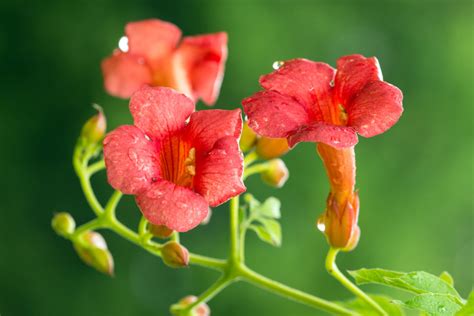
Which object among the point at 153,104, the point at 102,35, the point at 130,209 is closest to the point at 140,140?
the point at 153,104

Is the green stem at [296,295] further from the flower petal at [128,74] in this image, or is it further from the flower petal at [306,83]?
the flower petal at [128,74]

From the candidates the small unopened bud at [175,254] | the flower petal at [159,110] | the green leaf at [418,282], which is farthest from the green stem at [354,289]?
the flower petal at [159,110]

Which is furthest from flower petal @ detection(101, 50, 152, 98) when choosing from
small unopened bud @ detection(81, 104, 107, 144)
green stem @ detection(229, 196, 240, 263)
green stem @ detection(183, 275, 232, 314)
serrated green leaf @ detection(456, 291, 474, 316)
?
serrated green leaf @ detection(456, 291, 474, 316)

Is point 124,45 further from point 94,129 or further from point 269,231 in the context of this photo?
point 269,231

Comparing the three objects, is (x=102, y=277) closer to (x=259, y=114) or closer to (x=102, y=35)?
(x=102, y=35)

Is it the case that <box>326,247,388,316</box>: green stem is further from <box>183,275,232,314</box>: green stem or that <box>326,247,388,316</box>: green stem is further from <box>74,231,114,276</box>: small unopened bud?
<box>74,231,114,276</box>: small unopened bud

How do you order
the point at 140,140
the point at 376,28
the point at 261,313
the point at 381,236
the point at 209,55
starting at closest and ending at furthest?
the point at 140,140
the point at 209,55
the point at 261,313
the point at 381,236
the point at 376,28

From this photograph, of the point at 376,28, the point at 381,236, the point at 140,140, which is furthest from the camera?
the point at 376,28
